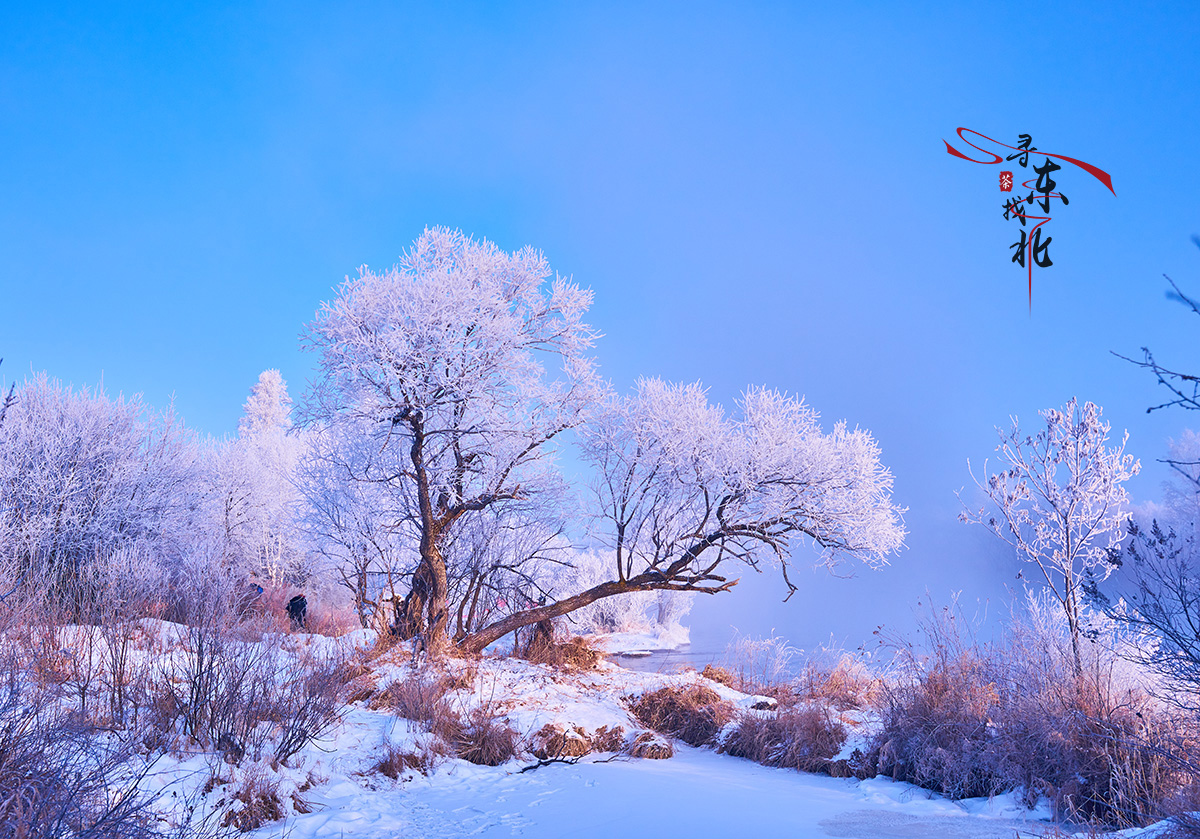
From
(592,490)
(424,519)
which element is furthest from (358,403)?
(592,490)

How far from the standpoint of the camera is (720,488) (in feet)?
41.1

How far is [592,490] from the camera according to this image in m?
14.0

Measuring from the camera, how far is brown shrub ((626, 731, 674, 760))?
9070mm

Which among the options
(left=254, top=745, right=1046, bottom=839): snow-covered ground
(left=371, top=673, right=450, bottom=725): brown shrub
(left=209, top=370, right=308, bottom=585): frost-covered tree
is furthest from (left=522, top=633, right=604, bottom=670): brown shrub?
(left=209, top=370, right=308, bottom=585): frost-covered tree

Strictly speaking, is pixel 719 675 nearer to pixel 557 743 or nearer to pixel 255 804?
pixel 557 743

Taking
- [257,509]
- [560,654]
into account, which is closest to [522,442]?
[560,654]

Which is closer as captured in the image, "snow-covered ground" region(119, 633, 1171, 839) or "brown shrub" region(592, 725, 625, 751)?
"snow-covered ground" region(119, 633, 1171, 839)

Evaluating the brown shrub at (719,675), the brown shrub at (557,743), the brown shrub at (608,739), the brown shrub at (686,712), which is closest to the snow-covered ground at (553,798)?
the brown shrub at (557,743)

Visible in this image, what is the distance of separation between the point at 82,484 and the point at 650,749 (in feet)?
48.7

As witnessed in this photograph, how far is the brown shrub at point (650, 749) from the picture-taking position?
9070mm

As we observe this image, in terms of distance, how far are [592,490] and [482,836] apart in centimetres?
865

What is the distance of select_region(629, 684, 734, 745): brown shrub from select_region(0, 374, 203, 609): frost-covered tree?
1139cm

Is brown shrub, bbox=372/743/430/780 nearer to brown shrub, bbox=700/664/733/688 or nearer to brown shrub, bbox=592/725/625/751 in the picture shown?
brown shrub, bbox=592/725/625/751

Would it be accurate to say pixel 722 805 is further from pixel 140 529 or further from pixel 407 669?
pixel 140 529
